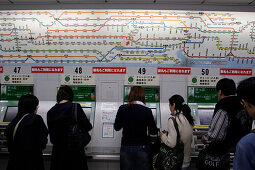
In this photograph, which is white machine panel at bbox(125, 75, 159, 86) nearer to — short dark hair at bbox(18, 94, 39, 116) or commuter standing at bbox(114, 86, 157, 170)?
commuter standing at bbox(114, 86, 157, 170)

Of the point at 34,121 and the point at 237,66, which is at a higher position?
the point at 237,66

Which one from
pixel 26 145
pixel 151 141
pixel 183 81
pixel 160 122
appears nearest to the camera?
pixel 26 145

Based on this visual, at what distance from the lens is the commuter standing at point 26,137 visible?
2191 mm

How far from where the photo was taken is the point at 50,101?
12.0ft

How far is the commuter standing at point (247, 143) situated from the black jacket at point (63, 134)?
5.94ft

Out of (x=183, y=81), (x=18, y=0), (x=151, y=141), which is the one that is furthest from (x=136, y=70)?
(x=18, y=0)

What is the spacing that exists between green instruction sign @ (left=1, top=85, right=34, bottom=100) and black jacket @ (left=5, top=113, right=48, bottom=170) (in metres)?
1.55

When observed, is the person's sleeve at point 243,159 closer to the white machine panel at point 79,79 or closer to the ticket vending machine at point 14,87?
the white machine panel at point 79,79

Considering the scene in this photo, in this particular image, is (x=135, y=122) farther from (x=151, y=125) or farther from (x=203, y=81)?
(x=203, y=81)

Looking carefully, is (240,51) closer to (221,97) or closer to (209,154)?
(221,97)

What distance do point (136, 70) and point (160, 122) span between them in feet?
3.37

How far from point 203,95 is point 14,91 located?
3.46 m

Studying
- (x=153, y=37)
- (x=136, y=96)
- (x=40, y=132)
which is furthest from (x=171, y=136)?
(x=153, y=37)

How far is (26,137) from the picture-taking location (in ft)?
7.20
